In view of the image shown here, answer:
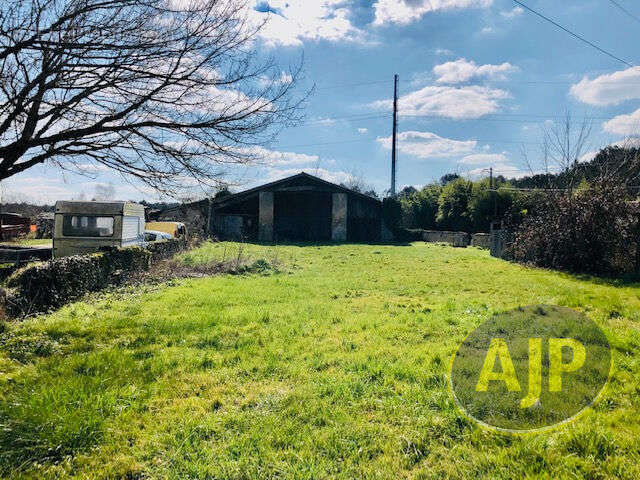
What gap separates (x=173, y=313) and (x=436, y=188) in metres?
32.2

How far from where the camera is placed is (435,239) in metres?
30.9

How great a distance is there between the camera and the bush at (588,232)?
36.9ft

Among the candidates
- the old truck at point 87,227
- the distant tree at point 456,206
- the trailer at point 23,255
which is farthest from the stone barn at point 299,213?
the old truck at point 87,227

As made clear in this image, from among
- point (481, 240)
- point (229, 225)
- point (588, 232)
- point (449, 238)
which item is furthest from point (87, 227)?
point (449, 238)

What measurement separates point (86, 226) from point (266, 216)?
62.5 ft

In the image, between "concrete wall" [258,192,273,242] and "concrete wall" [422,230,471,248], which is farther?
"concrete wall" [258,192,273,242]

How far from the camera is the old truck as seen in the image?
11.6 metres

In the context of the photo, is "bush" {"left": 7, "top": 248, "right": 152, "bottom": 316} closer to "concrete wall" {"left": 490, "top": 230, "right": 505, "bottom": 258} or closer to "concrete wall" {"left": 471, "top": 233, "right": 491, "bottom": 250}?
"concrete wall" {"left": 490, "top": 230, "right": 505, "bottom": 258}

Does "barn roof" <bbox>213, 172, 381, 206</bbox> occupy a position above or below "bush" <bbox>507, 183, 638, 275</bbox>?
above

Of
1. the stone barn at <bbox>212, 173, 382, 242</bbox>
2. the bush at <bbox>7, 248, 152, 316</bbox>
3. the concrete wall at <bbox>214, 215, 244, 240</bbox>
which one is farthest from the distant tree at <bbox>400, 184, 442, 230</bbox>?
the bush at <bbox>7, 248, 152, 316</bbox>


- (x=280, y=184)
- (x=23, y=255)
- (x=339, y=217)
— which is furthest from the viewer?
(x=339, y=217)

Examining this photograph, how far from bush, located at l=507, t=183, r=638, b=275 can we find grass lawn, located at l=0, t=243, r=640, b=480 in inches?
215

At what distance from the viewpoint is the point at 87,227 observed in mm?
11867

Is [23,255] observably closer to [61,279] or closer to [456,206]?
[61,279]
